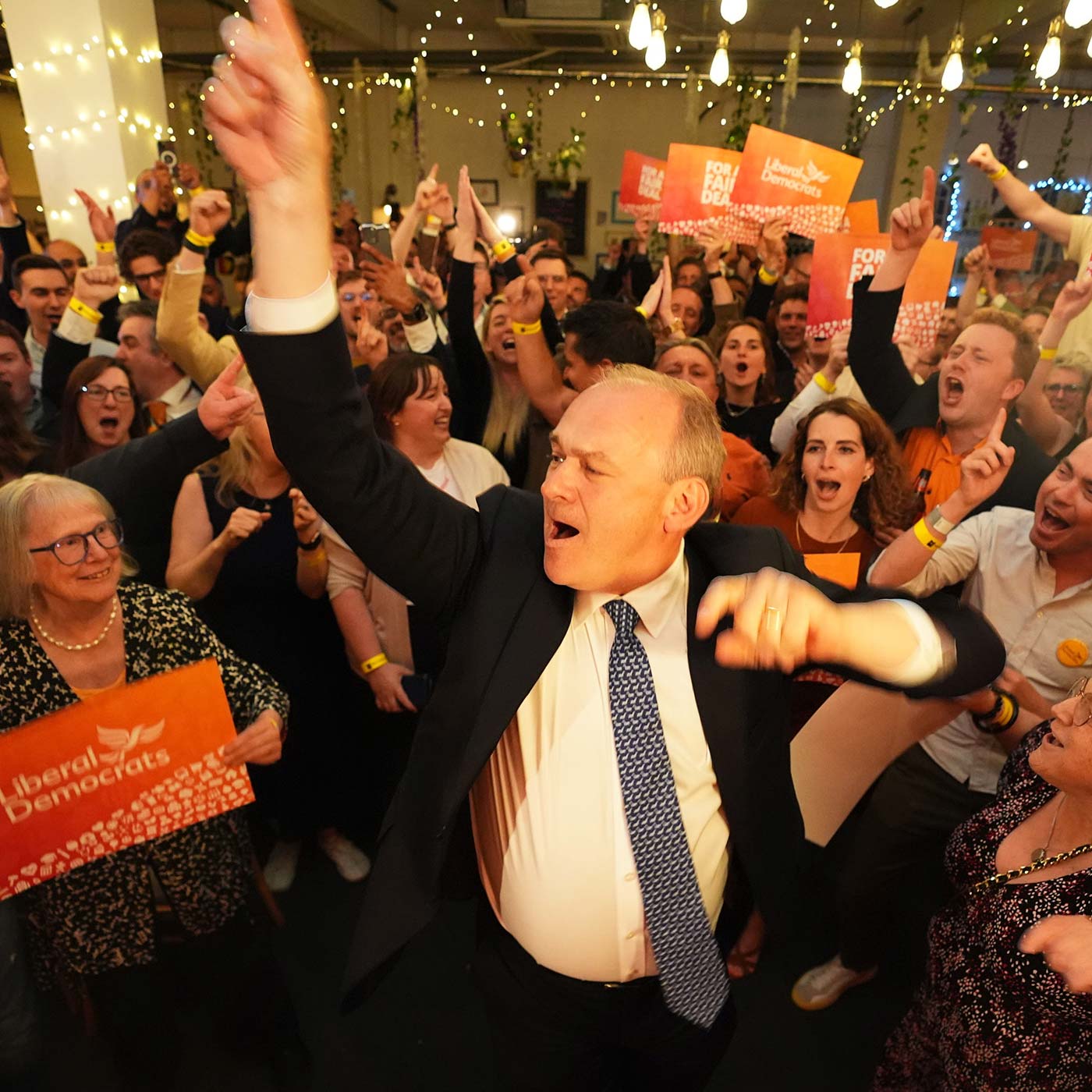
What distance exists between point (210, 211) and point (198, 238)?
→ 0.33 meters

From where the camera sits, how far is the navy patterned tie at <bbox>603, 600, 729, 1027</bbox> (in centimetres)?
130

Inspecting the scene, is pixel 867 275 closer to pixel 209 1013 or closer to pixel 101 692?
pixel 101 692

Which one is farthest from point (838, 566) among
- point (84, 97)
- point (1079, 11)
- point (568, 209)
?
point (568, 209)

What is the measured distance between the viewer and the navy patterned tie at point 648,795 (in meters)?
1.30

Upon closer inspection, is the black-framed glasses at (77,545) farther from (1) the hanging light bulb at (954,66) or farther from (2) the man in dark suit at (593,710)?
(1) the hanging light bulb at (954,66)

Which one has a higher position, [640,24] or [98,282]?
[640,24]

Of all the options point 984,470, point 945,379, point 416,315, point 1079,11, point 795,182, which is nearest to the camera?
point 984,470

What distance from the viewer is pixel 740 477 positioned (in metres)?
2.68

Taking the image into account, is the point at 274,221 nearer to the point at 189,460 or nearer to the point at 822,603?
the point at 822,603

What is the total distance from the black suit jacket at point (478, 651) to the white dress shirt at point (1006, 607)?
0.80m

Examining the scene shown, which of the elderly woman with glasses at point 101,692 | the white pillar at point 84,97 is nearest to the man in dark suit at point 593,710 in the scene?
the elderly woman with glasses at point 101,692

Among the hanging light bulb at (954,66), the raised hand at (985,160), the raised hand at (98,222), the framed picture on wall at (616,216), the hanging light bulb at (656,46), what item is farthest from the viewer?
the framed picture on wall at (616,216)

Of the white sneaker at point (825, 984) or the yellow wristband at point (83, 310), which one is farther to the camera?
the yellow wristband at point (83, 310)

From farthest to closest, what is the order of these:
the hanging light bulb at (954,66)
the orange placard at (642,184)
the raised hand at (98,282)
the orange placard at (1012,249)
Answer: the orange placard at (1012,249) < the orange placard at (642,184) < the hanging light bulb at (954,66) < the raised hand at (98,282)
